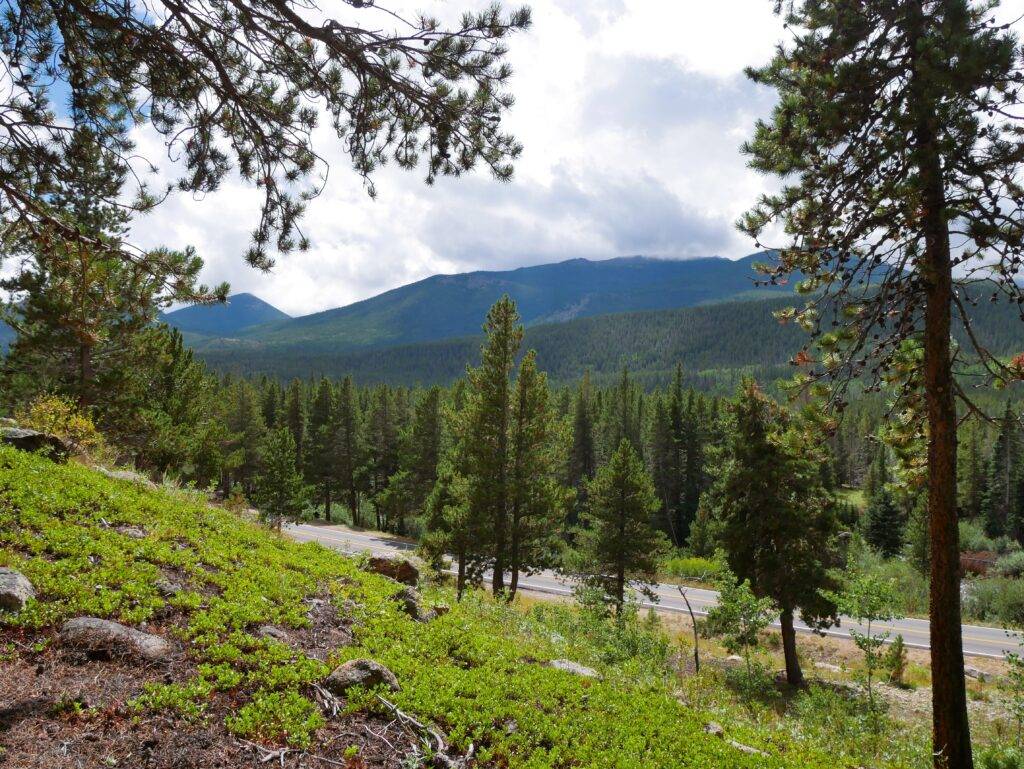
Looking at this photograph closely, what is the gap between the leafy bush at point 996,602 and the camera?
2748cm

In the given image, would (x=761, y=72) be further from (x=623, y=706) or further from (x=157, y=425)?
(x=157, y=425)

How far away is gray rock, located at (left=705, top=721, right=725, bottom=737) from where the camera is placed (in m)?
5.71

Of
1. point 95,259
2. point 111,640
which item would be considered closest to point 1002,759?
point 111,640

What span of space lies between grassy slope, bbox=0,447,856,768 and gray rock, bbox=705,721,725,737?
155mm

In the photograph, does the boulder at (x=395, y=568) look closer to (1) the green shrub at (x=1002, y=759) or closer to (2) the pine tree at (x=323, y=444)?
(1) the green shrub at (x=1002, y=759)

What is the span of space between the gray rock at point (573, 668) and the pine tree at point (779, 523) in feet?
42.9

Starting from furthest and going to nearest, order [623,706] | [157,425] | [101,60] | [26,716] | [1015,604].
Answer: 1. [1015,604]
2. [157,425]
3. [101,60]
4. [623,706]
5. [26,716]

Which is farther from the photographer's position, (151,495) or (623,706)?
(151,495)

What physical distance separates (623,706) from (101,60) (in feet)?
28.2

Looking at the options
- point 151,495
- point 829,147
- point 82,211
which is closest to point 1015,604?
point 829,147

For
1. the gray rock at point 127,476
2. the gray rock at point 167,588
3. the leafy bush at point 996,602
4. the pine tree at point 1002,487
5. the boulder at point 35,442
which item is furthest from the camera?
the pine tree at point 1002,487

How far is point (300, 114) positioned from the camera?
643cm

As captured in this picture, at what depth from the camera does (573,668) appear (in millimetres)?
6625

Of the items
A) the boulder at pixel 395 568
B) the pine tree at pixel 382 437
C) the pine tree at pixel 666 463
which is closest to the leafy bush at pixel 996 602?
the boulder at pixel 395 568
